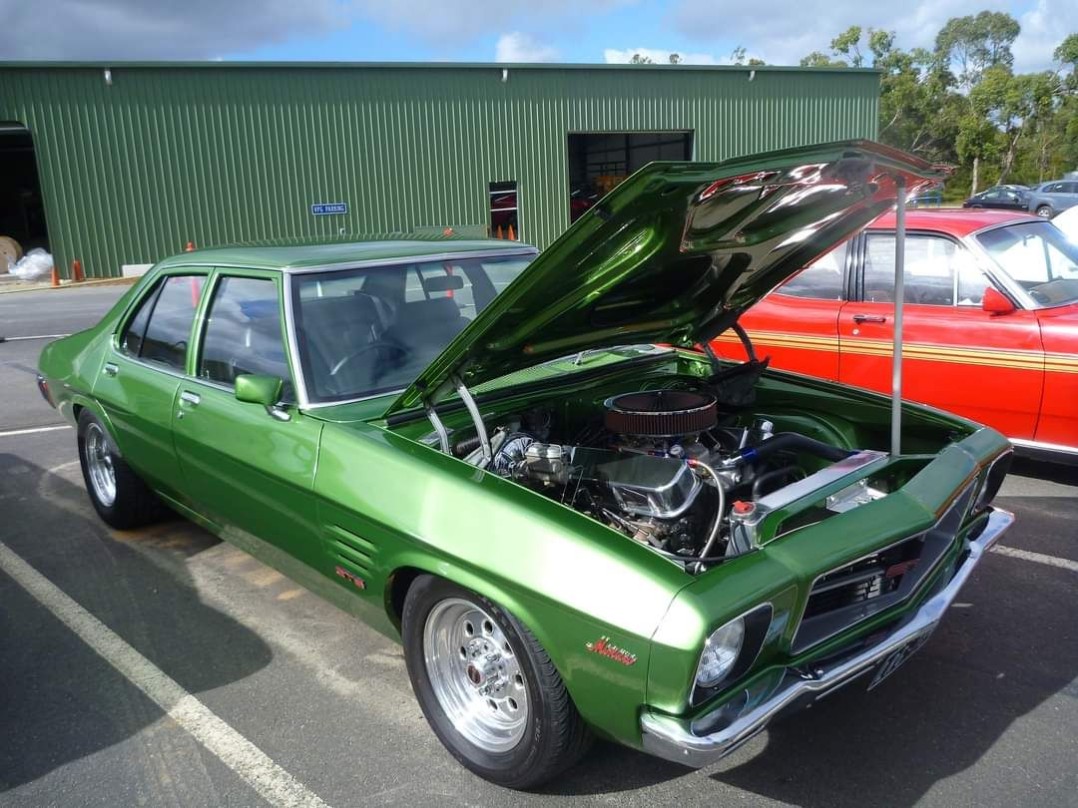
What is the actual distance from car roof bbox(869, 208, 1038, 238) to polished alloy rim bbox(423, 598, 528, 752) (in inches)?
154

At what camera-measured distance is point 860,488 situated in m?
2.97

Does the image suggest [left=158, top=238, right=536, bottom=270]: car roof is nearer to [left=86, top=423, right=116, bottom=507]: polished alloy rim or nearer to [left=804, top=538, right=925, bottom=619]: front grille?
[left=86, top=423, right=116, bottom=507]: polished alloy rim

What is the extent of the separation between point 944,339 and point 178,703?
4510mm

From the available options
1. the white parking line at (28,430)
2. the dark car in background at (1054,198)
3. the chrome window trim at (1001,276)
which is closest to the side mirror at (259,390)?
the chrome window trim at (1001,276)

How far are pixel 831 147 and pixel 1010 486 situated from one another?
3688 millimetres

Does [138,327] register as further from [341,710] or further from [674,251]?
[674,251]

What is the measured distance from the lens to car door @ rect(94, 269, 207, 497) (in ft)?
13.4

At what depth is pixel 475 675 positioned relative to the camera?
2.79 metres

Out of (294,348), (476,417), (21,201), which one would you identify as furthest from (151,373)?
(21,201)

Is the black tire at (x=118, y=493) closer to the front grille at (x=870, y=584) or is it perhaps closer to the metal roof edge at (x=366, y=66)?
the front grille at (x=870, y=584)

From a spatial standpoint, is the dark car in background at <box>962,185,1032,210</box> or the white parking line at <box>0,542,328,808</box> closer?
the white parking line at <box>0,542,328,808</box>

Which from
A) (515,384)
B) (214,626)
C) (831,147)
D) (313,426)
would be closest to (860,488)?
(831,147)

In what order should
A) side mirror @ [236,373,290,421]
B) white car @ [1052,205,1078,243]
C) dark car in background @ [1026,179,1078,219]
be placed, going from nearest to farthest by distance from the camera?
1. side mirror @ [236,373,290,421]
2. white car @ [1052,205,1078,243]
3. dark car in background @ [1026,179,1078,219]

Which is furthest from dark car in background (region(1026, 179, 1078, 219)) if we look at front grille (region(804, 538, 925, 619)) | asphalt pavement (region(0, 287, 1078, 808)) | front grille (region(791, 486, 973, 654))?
front grille (region(804, 538, 925, 619))
